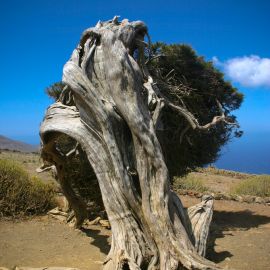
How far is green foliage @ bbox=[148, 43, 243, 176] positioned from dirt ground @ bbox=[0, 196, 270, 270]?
81.6 inches

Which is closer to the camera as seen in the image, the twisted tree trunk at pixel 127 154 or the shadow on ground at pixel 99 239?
the twisted tree trunk at pixel 127 154

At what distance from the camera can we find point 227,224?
1195cm

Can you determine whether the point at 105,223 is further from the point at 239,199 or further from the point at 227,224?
the point at 239,199

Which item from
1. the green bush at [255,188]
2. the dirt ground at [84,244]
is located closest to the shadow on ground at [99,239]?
the dirt ground at [84,244]

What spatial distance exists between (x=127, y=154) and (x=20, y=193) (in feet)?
16.7

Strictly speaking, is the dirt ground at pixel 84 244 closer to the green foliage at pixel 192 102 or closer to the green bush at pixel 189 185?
the green foliage at pixel 192 102

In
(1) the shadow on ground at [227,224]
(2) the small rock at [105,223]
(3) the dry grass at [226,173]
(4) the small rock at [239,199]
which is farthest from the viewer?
(3) the dry grass at [226,173]

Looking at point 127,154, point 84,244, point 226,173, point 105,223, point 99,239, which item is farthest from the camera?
point 226,173

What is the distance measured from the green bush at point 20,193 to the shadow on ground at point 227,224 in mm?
4826

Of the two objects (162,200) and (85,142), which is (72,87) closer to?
(85,142)

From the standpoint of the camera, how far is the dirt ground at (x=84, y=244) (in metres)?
8.12

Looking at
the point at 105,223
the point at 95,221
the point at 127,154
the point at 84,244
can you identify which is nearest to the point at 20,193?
the point at 95,221

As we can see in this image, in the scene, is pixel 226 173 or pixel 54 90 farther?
pixel 226 173

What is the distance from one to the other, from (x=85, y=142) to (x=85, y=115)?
20.2 inches
